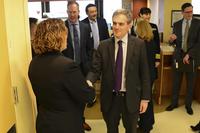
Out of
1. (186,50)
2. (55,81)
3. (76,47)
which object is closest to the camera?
(55,81)

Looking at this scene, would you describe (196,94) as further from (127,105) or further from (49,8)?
(49,8)

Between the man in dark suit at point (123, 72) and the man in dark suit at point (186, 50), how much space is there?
1.81 m

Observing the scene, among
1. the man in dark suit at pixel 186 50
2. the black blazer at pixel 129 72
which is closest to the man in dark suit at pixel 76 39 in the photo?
the black blazer at pixel 129 72

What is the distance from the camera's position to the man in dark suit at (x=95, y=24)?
4.16 m

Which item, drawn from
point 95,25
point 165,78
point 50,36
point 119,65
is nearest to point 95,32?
point 95,25

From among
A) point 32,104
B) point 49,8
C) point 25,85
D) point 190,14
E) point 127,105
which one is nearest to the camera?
point 25,85

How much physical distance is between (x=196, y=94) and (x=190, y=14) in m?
1.39

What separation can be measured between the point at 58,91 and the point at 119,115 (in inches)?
38.2

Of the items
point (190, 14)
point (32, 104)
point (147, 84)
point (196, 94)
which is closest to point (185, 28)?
point (190, 14)

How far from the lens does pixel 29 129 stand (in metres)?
2.07

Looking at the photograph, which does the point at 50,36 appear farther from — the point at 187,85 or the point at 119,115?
the point at 187,85

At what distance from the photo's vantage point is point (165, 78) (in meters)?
4.82

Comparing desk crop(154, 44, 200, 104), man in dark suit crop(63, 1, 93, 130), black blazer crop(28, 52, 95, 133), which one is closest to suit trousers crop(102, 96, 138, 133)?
black blazer crop(28, 52, 95, 133)

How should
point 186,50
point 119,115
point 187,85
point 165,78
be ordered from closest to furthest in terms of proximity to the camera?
point 119,115 < point 186,50 < point 187,85 < point 165,78
